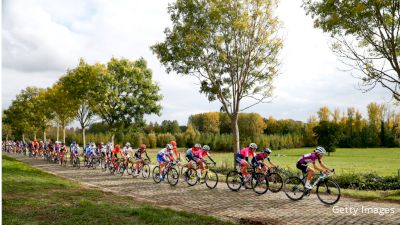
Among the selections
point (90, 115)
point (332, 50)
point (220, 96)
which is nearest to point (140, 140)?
point (90, 115)

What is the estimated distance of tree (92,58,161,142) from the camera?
35.2 m

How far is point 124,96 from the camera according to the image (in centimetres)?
3581

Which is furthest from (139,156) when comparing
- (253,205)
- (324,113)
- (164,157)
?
(324,113)

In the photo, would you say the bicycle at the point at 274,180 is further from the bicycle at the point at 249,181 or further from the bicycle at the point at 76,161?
the bicycle at the point at 76,161

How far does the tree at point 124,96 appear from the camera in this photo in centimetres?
3525

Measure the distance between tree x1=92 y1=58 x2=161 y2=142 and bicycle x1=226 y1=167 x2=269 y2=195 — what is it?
20.6 meters

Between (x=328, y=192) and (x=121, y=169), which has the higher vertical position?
(x=121, y=169)

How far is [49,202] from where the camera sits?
1238 centimetres

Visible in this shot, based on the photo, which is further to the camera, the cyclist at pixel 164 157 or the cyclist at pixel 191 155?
the cyclist at pixel 164 157

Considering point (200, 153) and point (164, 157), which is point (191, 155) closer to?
point (200, 153)

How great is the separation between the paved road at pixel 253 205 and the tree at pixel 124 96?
18.0 meters

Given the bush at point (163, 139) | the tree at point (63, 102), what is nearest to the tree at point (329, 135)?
the bush at point (163, 139)

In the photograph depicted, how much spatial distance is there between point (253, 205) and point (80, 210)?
5512 millimetres

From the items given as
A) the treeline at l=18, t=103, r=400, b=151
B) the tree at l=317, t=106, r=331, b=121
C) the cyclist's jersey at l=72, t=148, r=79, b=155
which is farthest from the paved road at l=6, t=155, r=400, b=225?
the tree at l=317, t=106, r=331, b=121
